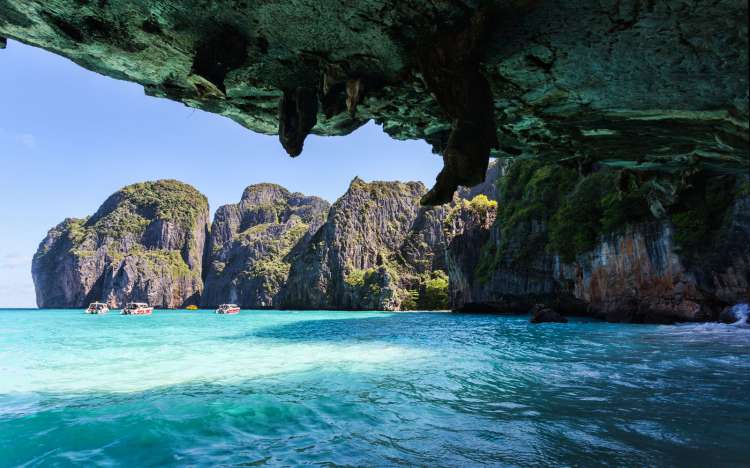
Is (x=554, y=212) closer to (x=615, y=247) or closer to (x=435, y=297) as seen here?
(x=615, y=247)

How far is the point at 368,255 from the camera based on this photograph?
359 feet

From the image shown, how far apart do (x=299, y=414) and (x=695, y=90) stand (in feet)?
24.5

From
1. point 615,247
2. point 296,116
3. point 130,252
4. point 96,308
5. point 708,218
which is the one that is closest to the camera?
point 296,116

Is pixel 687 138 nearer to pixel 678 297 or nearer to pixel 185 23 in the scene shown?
pixel 185 23

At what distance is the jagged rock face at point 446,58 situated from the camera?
3617 mm

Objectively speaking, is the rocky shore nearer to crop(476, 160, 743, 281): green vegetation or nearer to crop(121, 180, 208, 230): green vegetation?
crop(476, 160, 743, 281): green vegetation

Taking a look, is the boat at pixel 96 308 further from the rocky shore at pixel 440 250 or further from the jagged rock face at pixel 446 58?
the jagged rock face at pixel 446 58

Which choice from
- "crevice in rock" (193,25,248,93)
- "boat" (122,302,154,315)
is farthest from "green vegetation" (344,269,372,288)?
"crevice in rock" (193,25,248,93)

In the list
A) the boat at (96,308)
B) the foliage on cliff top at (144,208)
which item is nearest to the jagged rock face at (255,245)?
the foliage on cliff top at (144,208)

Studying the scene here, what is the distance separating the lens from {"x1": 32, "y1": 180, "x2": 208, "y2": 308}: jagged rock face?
136 meters

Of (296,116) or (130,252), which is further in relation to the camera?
(130,252)

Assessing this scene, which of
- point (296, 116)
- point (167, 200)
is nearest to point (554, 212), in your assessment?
point (296, 116)

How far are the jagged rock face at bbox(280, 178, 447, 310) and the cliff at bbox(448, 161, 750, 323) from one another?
137 ft

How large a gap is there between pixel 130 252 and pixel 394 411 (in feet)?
558
